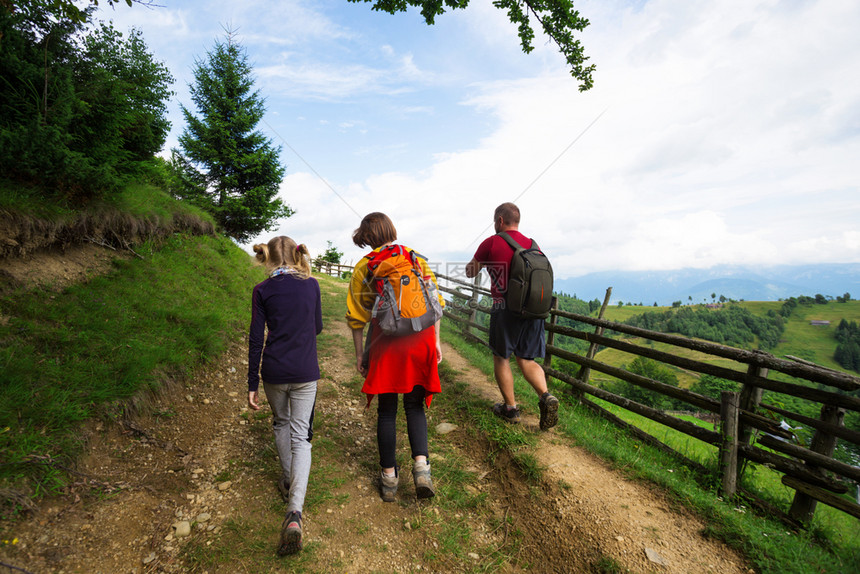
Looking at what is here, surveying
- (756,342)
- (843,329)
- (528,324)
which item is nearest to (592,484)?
(528,324)

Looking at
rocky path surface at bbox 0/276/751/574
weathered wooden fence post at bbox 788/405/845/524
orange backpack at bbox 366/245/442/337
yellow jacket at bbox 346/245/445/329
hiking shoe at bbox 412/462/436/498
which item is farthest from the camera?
weathered wooden fence post at bbox 788/405/845/524

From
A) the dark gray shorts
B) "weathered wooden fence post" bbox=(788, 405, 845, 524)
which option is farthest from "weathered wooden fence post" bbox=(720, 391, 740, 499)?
the dark gray shorts

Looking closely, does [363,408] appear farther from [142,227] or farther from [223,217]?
[223,217]

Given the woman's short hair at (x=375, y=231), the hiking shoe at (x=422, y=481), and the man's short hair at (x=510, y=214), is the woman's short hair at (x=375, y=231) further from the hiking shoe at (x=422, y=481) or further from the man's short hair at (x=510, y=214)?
the hiking shoe at (x=422, y=481)

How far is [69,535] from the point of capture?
7.30 ft

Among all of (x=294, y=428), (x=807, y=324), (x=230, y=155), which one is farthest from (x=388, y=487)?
(x=807, y=324)

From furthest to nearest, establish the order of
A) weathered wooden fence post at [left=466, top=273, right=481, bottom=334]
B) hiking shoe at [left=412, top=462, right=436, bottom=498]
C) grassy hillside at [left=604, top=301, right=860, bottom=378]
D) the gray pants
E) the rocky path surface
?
1. grassy hillside at [left=604, top=301, right=860, bottom=378]
2. weathered wooden fence post at [left=466, top=273, right=481, bottom=334]
3. hiking shoe at [left=412, top=462, right=436, bottom=498]
4. the gray pants
5. the rocky path surface

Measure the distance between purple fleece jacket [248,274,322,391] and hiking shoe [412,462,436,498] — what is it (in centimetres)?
110

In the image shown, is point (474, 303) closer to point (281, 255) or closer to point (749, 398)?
point (749, 398)

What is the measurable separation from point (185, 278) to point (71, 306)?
2188mm

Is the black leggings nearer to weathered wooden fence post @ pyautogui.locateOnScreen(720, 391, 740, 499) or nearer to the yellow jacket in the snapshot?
the yellow jacket

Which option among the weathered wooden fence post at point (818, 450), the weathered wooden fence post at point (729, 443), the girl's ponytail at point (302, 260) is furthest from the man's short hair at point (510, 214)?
the weathered wooden fence post at point (818, 450)

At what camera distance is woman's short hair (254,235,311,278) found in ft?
8.82

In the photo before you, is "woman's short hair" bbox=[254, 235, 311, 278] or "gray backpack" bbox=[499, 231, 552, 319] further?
"gray backpack" bbox=[499, 231, 552, 319]
